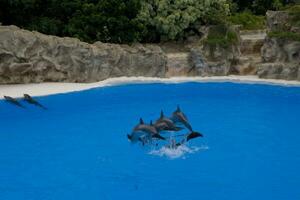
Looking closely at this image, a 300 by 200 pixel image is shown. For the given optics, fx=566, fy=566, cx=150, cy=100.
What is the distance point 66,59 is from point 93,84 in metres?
1.13

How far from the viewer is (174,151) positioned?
11258mm

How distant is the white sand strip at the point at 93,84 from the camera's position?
1625 cm

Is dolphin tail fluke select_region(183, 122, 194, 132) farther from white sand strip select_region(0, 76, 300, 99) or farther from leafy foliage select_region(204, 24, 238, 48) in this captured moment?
leafy foliage select_region(204, 24, 238, 48)

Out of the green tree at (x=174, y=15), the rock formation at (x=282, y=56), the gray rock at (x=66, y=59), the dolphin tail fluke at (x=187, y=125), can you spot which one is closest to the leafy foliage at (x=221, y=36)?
the green tree at (x=174, y=15)

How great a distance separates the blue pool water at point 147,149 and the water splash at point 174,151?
4cm

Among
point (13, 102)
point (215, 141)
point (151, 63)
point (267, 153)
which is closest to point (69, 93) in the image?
point (13, 102)

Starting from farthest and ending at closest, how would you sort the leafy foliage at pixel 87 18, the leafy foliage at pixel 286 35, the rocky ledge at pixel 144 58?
the leafy foliage at pixel 87 18, the leafy foliage at pixel 286 35, the rocky ledge at pixel 144 58

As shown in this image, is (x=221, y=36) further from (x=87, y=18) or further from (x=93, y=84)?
(x=93, y=84)

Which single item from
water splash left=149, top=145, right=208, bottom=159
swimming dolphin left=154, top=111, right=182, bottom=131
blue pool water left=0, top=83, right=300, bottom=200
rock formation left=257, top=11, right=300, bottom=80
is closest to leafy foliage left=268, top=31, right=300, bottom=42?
rock formation left=257, top=11, right=300, bottom=80

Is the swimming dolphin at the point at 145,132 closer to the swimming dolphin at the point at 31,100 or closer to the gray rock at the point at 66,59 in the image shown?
the swimming dolphin at the point at 31,100

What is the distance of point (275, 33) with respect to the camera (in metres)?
18.7

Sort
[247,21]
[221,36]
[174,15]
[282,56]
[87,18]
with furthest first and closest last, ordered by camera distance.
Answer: [247,21], [174,15], [221,36], [87,18], [282,56]

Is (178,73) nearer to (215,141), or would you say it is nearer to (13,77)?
(13,77)

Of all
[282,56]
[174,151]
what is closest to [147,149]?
[174,151]
